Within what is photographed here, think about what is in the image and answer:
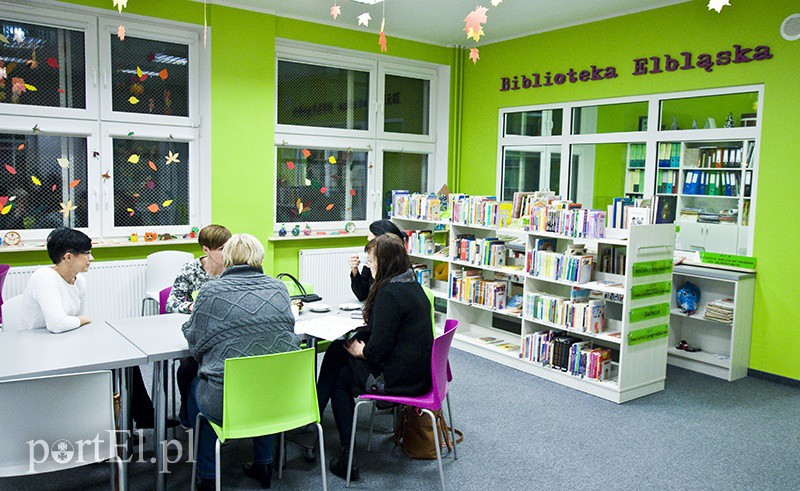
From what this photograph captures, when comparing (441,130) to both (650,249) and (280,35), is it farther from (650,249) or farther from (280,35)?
(650,249)

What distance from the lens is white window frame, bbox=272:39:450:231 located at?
7148mm

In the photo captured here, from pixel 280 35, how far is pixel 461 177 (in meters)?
2.92

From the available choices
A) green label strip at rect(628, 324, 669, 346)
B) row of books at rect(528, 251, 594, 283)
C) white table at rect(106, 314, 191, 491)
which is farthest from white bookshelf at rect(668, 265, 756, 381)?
white table at rect(106, 314, 191, 491)

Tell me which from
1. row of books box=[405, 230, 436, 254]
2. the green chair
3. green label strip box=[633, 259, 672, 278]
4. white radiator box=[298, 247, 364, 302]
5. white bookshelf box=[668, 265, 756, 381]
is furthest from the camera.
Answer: white radiator box=[298, 247, 364, 302]

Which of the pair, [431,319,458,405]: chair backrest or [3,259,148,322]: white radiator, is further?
[3,259,148,322]: white radiator

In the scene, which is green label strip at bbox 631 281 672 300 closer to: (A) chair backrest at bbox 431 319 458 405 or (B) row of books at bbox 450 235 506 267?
(B) row of books at bbox 450 235 506 267

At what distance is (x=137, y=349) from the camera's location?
10.3 feet

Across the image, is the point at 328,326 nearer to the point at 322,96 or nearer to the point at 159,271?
the point at 159,271

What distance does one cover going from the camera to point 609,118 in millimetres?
6730

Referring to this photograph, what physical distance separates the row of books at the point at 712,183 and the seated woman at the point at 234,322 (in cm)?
447

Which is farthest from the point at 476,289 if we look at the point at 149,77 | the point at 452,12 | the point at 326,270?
the point at 149,77

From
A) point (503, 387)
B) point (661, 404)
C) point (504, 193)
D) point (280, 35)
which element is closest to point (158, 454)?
point (503, 387)

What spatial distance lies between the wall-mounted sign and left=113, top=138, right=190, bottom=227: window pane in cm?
384

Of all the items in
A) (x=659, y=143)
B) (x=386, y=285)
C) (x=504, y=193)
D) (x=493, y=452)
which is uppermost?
(x=659, y=143)
